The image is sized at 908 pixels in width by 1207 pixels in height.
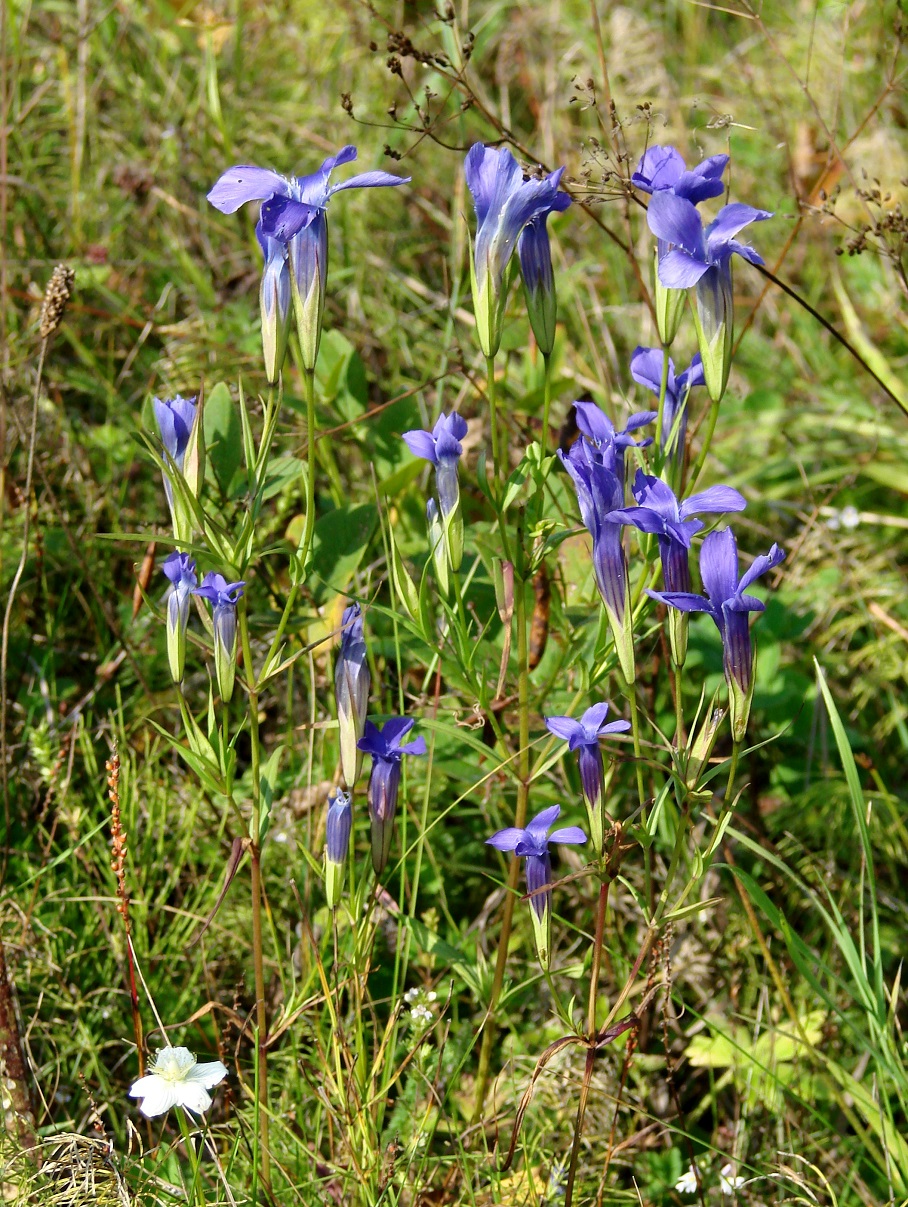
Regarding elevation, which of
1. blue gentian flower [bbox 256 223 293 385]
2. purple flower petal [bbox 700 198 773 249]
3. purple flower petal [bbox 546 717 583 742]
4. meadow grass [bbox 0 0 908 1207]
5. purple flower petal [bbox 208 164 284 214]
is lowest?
meadow grass [bbox 0 0 908 1207]

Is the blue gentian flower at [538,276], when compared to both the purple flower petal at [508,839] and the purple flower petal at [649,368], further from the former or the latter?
the purple flower petal at [508,839]

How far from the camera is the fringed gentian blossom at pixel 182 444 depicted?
4.02ft

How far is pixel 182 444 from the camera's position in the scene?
1256 mm

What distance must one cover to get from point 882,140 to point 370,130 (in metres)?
1.39

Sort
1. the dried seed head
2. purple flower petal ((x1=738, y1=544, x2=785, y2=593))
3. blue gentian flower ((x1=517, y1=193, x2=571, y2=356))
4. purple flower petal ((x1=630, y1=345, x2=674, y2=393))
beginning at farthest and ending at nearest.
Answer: the dried seed head
purple flower petal ((x1=630, y1=345, x2=674, y2=393))
blue gentian flower ((x1=517, y1=193, x2=571, y2=356))
purple flower petal ((x1=738, y1=544, x2=785, y2=593))

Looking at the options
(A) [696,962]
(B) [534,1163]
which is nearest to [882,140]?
(A) [696,962]

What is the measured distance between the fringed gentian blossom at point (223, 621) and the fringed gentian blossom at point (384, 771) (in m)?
0.17

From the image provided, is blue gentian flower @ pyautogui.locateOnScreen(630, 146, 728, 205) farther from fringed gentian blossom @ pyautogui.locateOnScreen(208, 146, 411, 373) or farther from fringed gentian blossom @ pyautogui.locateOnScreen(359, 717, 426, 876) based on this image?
fringed gentian blossom @ pyautogui.locateOnScreen(359, 717, 426, 876)

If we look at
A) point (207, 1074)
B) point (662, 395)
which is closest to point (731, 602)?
point (662, 395)

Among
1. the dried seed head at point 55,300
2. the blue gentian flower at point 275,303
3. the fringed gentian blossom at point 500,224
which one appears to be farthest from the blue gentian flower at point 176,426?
the dried seed head at point 55,300

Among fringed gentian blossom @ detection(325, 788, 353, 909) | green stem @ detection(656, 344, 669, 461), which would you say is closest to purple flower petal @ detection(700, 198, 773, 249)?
green stem @ detection(656, 344, 669, 461)

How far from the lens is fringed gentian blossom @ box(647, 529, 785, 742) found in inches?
40.2

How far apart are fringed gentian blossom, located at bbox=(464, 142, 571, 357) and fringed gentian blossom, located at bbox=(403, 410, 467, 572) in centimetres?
15

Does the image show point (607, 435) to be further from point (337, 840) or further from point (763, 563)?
point (337, 840)
